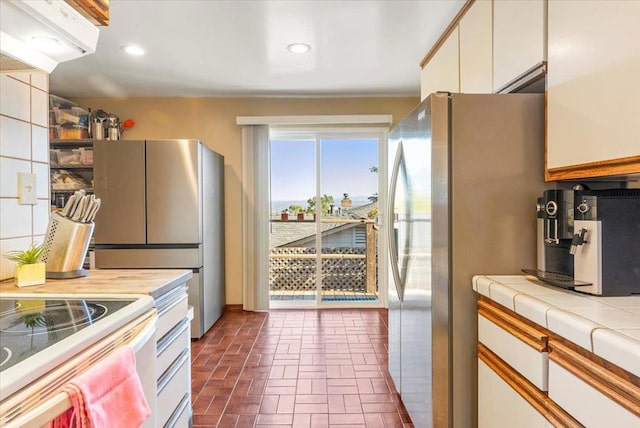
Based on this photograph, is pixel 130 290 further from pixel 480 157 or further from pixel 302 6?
pixel 302 6

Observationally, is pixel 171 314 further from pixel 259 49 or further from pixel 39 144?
pixel 259 49

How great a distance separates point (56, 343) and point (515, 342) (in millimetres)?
1363

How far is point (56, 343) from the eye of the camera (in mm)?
820

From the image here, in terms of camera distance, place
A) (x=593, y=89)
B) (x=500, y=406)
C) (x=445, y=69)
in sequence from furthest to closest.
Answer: (x=445, y=69), (x=500, y=406), (x=593, y=89)

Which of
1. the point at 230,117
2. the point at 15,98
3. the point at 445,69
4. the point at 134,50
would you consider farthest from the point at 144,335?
the point at 230,117

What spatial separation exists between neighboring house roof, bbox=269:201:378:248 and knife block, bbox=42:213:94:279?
9.67 ft

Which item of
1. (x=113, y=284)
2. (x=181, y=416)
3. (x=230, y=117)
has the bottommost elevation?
(x=181, y=416)

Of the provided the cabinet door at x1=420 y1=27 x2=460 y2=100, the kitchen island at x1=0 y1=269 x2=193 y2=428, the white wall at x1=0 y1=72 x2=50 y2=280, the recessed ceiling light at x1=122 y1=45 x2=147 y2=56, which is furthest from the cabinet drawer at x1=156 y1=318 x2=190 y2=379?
the recessed ceiling light at x1=122 y1=45 x2=147 y2=56

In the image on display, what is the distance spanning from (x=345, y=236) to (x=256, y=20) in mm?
2631

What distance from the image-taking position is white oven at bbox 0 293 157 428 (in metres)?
0.66

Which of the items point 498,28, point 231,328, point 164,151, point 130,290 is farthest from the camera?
point 231,328

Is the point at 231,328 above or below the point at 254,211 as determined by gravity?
below

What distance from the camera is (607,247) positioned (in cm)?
127

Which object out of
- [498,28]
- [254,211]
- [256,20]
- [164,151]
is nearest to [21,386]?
[498,28]
